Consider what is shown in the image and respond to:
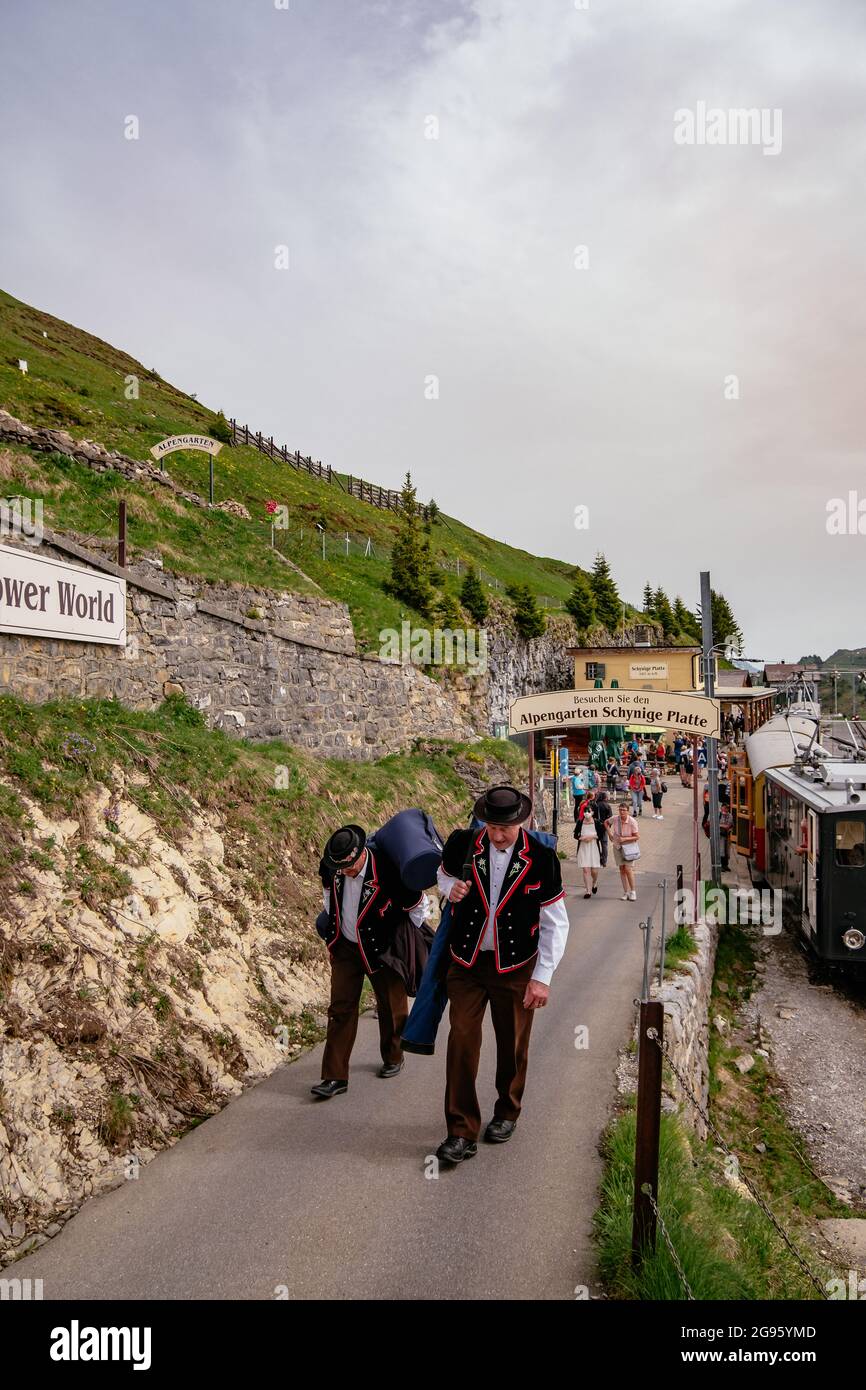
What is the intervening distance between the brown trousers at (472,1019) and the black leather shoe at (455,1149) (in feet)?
0.11

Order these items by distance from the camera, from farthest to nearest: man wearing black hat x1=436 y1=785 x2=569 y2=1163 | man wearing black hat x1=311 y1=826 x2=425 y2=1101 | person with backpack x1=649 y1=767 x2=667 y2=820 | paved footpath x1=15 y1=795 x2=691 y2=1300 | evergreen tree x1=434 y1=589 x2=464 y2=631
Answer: evergreen tree x1=434 y1=589 x2=464 y2=631, person with backpack x1=649 y1=767 x2=667 y2=820, man wearing black hat x1=311 y1=826 x2=425 y2=1101, man wearing black hat x1=436 y1=785 x2=569 y2=1163, paved footpath x1=15 y1=795 x2=691 y2=1300

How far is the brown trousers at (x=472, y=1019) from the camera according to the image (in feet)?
15.7

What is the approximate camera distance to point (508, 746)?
22109mm

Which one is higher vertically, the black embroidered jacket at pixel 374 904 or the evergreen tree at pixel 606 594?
the evergreen tree at pixel 606 594

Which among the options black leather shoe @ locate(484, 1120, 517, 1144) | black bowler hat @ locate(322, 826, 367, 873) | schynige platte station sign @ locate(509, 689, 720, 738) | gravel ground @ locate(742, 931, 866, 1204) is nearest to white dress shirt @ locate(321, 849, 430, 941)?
black bowler hat @ locate(322, 826, 367, 873)

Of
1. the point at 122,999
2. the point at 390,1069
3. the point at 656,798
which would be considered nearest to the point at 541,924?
the point at 390,1069

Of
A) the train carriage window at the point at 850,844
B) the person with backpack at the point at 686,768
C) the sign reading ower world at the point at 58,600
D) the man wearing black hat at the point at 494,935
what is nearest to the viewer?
the man wearing black hat at the point at 494,935

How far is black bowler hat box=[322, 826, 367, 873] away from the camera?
Answer: 5.50 meters

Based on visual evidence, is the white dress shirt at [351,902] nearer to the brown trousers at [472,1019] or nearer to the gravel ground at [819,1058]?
the brown trousers at [472,1019]

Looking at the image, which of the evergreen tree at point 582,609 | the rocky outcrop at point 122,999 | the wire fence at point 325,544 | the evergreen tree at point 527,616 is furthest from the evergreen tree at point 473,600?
the rocky outcrop at point 122,999

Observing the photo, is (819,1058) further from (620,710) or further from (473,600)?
(473,600)

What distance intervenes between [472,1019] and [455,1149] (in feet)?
2.58

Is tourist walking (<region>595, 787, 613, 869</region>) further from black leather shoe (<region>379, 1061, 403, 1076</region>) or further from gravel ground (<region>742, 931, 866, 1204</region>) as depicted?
black leather shoe (<region>379, 1061, 403, 1076</region>)

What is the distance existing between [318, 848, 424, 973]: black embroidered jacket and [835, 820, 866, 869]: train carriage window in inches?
360
